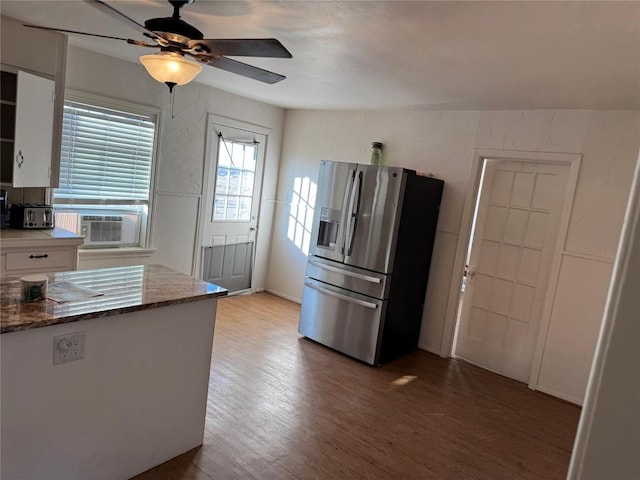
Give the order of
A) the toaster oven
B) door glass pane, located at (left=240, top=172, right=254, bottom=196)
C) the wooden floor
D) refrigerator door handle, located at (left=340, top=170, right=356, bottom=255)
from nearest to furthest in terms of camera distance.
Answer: the wooden floor < the toaster oven < refrigerator door handle, located at (left=340, top=170, right=356, bottom=255) < door glass pane, located at (left=240, top=172, right=254, bottom=196)

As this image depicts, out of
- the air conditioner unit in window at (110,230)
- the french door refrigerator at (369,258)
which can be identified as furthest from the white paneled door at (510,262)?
the air conditioner unit in window at (110,230)

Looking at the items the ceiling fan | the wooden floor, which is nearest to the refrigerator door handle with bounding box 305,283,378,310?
the wooden floor

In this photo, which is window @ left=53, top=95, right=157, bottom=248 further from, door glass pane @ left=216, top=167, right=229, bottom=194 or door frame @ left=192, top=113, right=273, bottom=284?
door glass pane @ left=216, top=167, right=229, bottom=194

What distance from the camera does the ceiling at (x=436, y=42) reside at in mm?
1922

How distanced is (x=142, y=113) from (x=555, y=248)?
3824 mm

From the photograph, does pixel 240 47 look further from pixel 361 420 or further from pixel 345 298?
pixel 345 298

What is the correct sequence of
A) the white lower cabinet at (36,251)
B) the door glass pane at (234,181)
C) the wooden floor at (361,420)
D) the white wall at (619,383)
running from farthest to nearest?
the door glass pane at (234,181) → the white lower cabinet at (36,251) → the wooden floor at (361,420) → the white wall at (619,383)

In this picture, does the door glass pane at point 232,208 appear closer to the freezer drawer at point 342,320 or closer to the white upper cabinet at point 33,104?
the freezer drawer at point 342,320

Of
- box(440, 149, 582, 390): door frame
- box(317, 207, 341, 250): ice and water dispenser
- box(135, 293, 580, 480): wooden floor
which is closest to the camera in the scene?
box(135, 293, 580, 480): wooden floor

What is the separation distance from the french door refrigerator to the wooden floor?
244mm

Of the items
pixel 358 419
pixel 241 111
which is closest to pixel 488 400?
pixel 358 419

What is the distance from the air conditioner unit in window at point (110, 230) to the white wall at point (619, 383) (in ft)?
13.7

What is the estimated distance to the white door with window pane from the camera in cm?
489

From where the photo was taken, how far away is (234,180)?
16.8 ft
